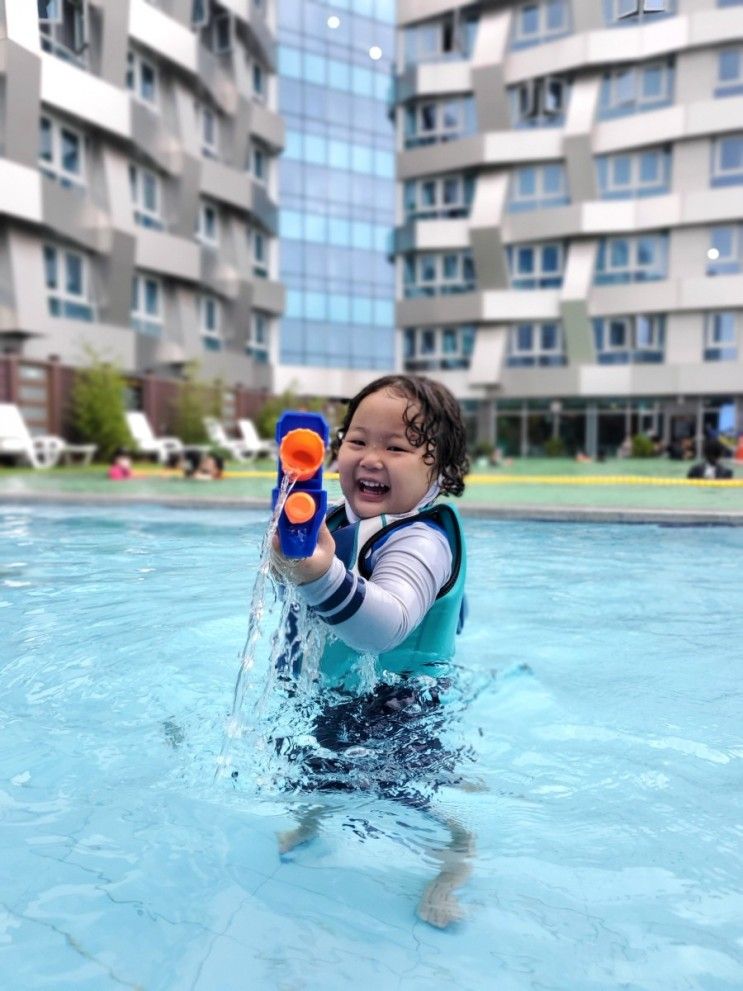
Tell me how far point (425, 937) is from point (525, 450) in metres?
31.7

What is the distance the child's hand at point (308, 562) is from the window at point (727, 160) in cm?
3147

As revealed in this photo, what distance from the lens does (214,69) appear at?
26438 mm

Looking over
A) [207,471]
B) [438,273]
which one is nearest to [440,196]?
[438,273]

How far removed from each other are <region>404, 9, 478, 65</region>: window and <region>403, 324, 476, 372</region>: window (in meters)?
10.2

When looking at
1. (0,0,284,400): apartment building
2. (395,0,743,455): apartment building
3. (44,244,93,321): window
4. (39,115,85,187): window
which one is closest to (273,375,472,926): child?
(0,0,284,400): apartment building

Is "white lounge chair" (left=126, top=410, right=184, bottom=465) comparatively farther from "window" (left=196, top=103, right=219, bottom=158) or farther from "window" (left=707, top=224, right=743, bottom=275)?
"window" (left=707, top=224, right=743, bottom=275)

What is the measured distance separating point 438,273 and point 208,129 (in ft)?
34.4

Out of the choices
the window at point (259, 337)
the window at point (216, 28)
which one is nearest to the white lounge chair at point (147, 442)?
the window at point (259, 337)

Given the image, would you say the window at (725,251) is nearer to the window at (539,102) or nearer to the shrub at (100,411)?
the window at (539,102)

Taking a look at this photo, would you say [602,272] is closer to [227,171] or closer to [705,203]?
[705,203]

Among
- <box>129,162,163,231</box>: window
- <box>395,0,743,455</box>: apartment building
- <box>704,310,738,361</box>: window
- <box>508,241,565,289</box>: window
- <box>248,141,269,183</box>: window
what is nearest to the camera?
<box>129,162,163,231</box>: window

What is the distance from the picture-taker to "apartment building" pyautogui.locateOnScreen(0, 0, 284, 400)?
19094 mm

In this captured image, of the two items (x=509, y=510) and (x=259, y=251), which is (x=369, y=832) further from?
(x=259, y=251)

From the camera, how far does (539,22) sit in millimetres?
30234
